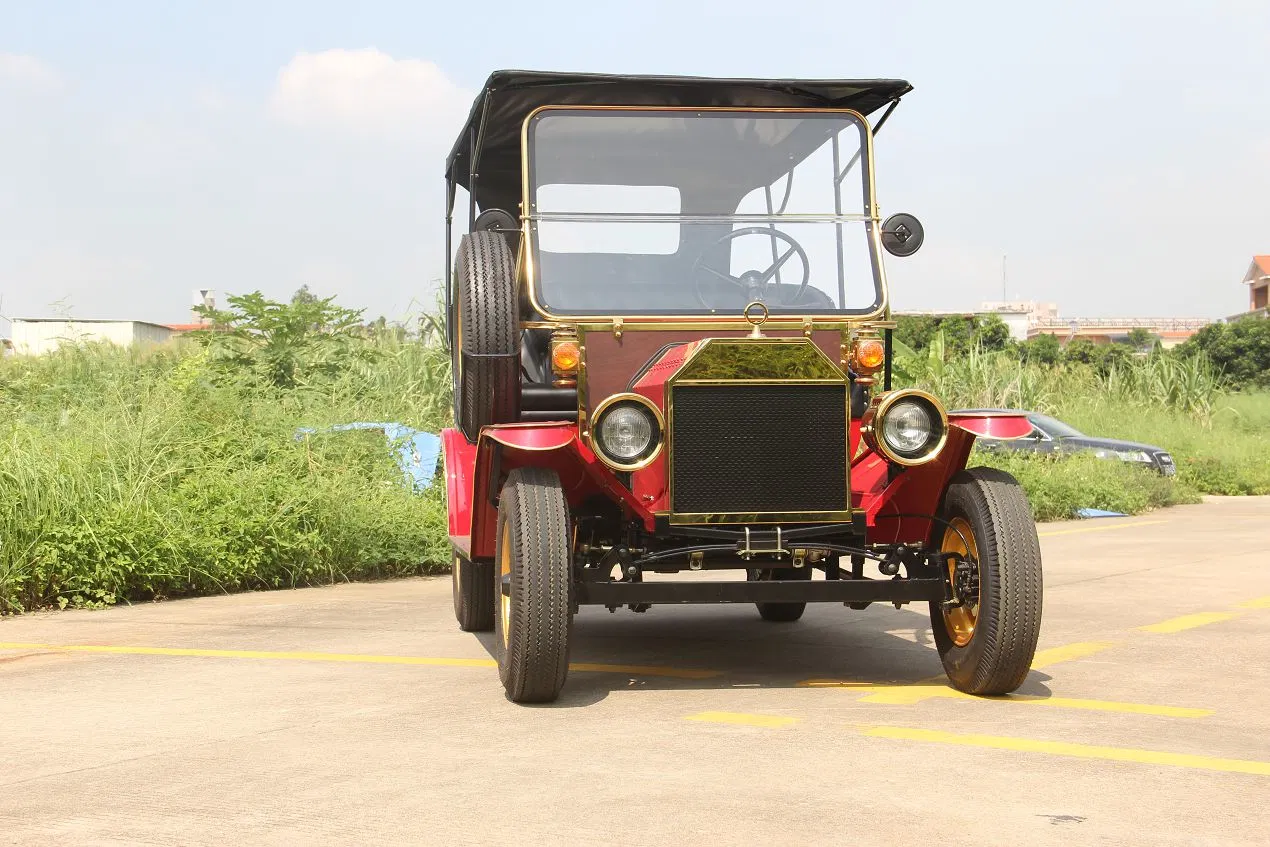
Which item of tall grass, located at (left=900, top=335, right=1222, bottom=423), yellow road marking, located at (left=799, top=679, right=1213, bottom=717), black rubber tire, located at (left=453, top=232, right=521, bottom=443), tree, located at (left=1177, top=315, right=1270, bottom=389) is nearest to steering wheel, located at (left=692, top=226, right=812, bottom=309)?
black rubber tire, located at (left=453, top=232, right=521, bottom=443)

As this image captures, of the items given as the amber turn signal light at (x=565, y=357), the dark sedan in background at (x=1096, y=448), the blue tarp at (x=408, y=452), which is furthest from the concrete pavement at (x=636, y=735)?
the dark sedan in background at (x=1096, y=448)

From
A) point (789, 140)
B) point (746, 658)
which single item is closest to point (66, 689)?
point (746, 658)

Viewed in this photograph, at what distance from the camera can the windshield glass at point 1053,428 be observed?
70.2ft

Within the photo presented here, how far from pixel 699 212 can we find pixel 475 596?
2.55m

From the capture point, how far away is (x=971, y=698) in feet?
19.8

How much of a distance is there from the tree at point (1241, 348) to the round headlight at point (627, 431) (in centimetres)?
4963

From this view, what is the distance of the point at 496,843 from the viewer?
12.7 ft

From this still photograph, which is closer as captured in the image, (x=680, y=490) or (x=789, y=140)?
(x=680, y=490)

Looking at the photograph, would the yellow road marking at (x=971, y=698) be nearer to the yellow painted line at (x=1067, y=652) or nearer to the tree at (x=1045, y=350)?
the yellow painted line at (x=1067, y=652)

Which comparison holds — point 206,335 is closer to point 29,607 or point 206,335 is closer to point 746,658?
point 29,607

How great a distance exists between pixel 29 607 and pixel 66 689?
327 cm

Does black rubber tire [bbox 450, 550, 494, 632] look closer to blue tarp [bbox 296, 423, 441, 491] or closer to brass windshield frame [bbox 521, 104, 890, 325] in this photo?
brass windshield frame [bbox 521, 104, 890, 325]

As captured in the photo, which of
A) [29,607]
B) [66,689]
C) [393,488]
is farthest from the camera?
[393,488]

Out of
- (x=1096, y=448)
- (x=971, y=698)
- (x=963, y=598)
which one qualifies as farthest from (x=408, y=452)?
(x=1096, y=448)
